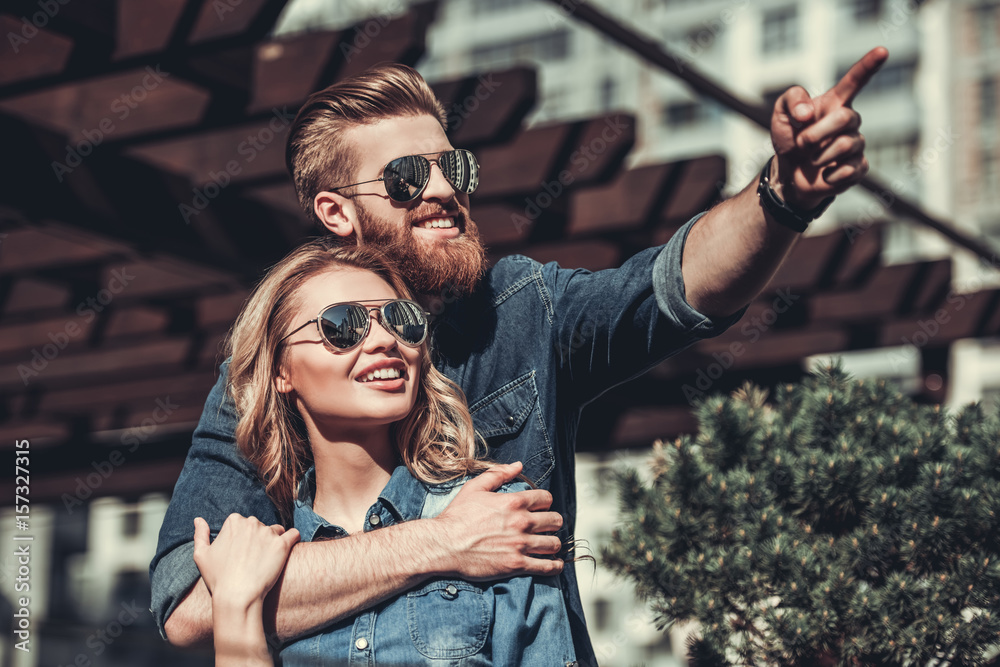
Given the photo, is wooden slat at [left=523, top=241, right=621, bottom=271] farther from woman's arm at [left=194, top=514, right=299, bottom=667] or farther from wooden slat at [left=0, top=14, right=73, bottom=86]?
woman's arm at [left=194, top=514, right=299, bottom=667]

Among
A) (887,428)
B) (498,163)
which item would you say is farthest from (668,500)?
(498,163)

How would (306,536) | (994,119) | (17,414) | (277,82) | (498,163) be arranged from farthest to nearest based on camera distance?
(994,119) < (17,414) < (498,163) < (277,82) < (306,536)

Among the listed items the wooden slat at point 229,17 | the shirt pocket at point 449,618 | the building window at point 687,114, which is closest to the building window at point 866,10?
the building window at point 687,114

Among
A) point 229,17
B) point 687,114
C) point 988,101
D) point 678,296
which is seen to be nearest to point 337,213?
point 678,296

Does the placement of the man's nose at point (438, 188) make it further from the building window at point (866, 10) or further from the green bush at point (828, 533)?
the building window at point (866, 10)

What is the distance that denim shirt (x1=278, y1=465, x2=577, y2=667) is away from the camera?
2252 millimetres

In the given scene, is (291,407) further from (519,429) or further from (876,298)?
(876,298)

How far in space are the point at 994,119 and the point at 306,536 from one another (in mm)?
39934

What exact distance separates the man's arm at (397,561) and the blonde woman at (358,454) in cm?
5

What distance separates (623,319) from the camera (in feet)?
8.41

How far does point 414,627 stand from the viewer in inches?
89.8

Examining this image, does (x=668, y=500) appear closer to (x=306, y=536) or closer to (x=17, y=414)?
(x=306, y=536)

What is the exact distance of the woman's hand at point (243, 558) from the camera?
2256 mm

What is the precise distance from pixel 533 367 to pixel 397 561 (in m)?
0.64
